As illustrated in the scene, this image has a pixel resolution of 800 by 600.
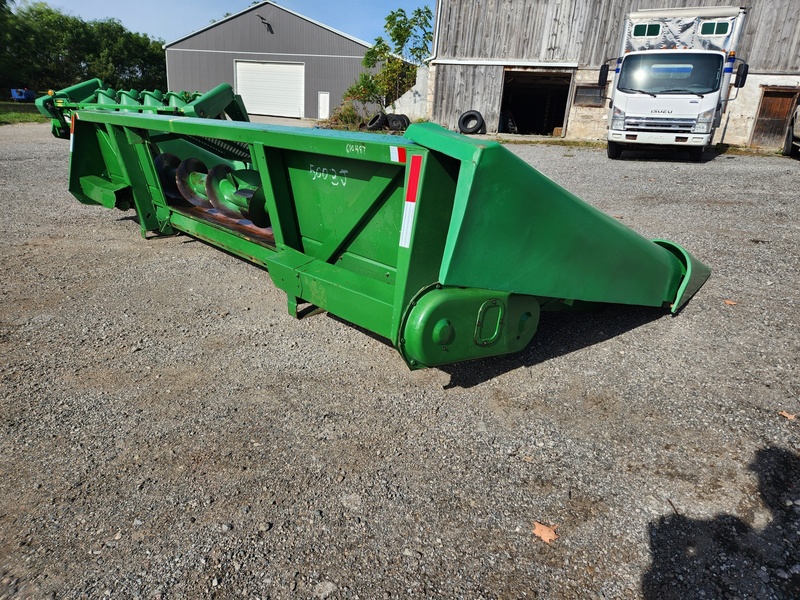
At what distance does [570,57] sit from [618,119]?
6967 mm

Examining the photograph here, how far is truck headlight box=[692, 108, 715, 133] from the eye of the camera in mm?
10461

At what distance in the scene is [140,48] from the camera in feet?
129

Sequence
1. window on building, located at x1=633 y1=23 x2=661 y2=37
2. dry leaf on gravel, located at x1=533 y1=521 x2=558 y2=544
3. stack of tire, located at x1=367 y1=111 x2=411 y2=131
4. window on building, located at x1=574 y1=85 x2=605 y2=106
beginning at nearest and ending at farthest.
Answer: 1. dry leaf on gravel, located at x1=533 y1=521 x2=558 y2=544
2. window on building, located at x1=633 y1=23 x2=661 y2=37
3. window on building, located at x1=574 y1=85 x2=605 y2=106
4. stack of tire, located at x1=367 y1=111 x2=411 y2=131

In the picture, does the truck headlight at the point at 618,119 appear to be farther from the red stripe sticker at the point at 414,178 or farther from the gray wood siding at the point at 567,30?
the red stripe sticker at the point at 414,178

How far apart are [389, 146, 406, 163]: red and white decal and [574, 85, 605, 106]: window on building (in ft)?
55.2

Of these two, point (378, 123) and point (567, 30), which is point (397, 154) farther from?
point (567, 30)

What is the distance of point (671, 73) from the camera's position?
11.0 meters

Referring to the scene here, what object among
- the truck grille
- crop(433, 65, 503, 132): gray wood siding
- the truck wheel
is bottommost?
the truck wheel

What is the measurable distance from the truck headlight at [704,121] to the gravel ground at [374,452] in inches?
305

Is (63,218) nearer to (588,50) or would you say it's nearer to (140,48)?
(588,50)

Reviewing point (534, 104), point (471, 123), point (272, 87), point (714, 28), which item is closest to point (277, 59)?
point (272, 87)

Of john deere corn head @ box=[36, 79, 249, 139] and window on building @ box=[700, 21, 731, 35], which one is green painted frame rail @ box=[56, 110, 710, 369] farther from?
window on building @ box=[700, 21, 731, 35]

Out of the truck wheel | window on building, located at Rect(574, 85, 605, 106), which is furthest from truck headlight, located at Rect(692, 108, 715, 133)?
window on building, located at Rect(574, 85, 605, 106)

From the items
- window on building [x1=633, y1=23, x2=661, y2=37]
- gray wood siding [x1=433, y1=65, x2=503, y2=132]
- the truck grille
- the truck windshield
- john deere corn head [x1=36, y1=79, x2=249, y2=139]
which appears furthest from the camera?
gray wood siding [x1=433, y1=65, x2=503, y2=132]
